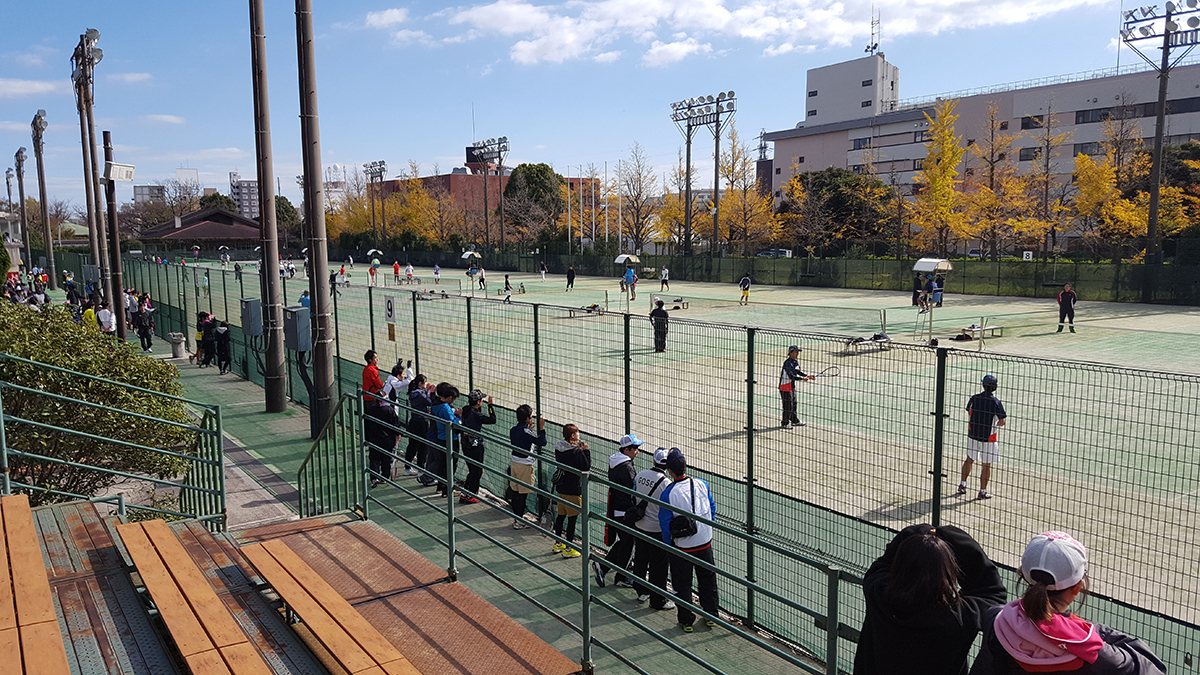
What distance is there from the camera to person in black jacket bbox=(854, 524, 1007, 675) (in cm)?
311

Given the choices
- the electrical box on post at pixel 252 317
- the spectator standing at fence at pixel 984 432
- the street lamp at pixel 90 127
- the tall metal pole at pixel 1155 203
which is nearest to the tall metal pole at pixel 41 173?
the street lamp at pixel 90 127

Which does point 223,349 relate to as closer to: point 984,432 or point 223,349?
point 223,349

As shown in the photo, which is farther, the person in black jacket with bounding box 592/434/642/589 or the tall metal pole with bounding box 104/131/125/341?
the tall metal pole with bounding box 104/131/125/341

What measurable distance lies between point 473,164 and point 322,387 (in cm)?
11885

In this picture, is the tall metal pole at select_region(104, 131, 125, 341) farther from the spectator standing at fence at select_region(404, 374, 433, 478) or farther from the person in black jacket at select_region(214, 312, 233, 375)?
the spectator standing at fence at select_region(404, 374, 433, 478)

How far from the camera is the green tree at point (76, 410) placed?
8.12 meters

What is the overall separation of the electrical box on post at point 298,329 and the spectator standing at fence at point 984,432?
10.4 meters

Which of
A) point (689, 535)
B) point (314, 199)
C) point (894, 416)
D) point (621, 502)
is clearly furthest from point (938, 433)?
point (314, 199)

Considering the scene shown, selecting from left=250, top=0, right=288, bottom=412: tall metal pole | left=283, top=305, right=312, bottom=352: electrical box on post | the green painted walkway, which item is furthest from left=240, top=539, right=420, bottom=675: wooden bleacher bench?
left=250, top=0, right=288, bottom=412: tall metal pole

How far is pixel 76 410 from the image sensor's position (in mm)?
8328

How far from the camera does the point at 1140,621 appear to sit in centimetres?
568

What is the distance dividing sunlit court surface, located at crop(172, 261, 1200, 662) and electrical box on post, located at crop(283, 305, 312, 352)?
5.40 ft

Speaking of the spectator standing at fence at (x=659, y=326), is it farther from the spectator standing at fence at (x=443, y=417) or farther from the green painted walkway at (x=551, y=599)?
the green painted walkway at (x=551, y=599)

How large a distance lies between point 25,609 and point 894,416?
510 inches
